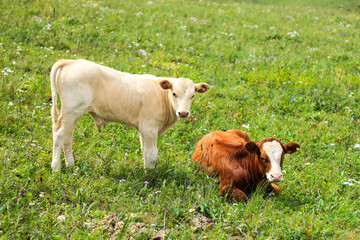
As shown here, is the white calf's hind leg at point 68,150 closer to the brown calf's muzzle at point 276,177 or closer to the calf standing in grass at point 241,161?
the calf standing in grass at point 241,161

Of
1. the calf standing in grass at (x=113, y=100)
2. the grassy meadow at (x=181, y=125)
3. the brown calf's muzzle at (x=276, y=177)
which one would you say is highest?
the calf standing in grass at (x=113, y=100)

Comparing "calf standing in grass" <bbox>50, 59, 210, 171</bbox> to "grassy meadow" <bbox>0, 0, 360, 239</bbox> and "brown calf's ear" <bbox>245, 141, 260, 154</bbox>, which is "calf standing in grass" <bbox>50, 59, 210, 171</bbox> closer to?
"grassy meadow" <bbox>0, 0, 360, 239</bbox>

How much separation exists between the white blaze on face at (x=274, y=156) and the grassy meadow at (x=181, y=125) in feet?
1.33

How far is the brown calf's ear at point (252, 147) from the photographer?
614 centimetres

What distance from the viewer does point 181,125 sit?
8.65 m

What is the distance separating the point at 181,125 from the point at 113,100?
2460 millimetres

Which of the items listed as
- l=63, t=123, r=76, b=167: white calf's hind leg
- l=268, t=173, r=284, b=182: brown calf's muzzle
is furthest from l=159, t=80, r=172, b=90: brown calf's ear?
l=268, t=173, r=284, b=182: brown calf's muzzle

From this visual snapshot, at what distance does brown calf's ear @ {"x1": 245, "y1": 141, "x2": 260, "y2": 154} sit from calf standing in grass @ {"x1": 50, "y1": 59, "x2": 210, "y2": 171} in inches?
41.8

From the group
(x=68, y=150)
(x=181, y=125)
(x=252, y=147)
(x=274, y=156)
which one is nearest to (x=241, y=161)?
(x=252, y=147)

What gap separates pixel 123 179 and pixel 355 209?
3.64m

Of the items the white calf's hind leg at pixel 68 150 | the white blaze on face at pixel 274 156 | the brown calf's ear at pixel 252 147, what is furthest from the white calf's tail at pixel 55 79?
the white blaze on face at pixel 274 156

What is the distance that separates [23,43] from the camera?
11.5 m

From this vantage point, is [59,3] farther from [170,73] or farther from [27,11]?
[170,73]

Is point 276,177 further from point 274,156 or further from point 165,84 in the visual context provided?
point 165,84
